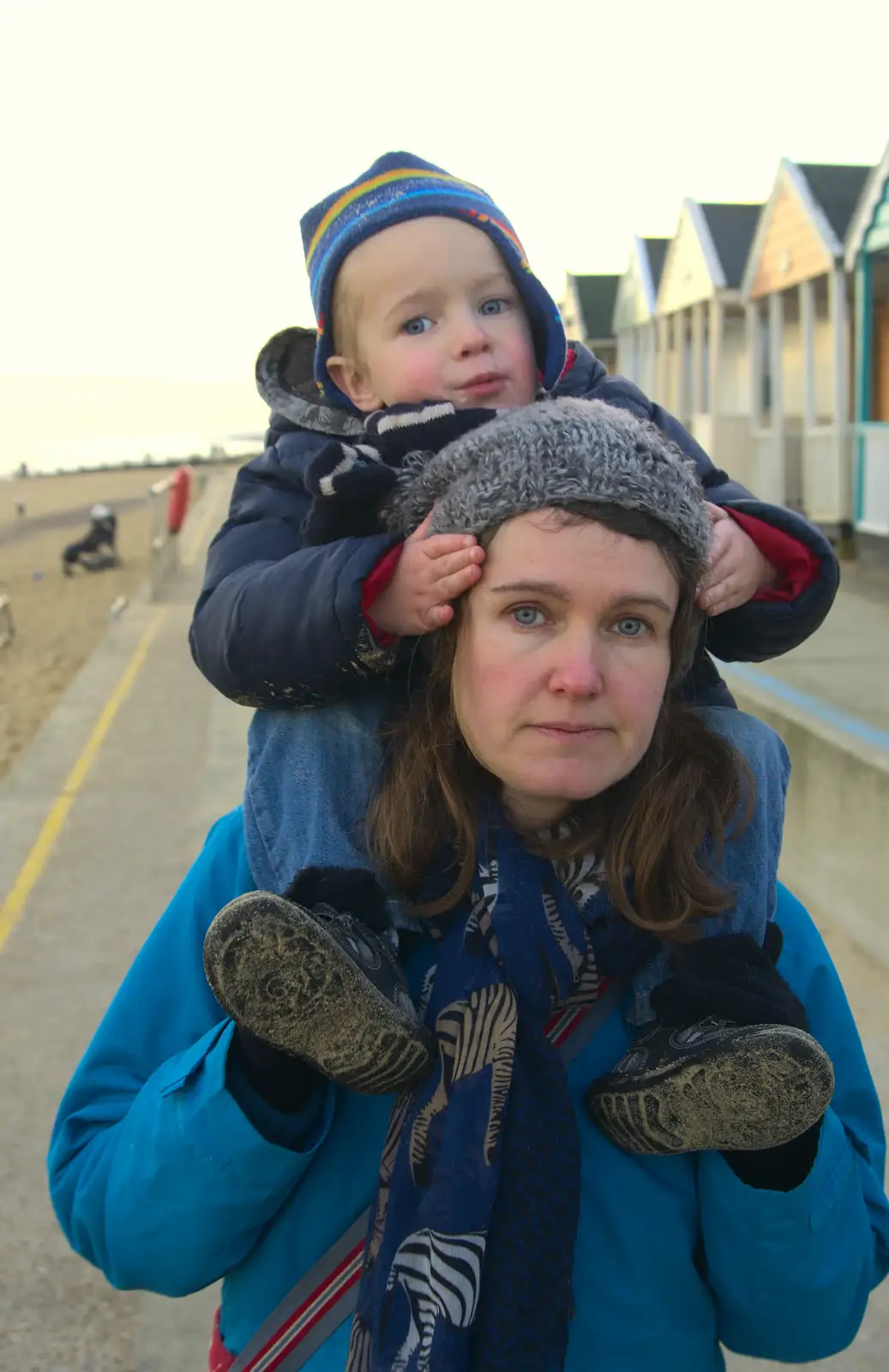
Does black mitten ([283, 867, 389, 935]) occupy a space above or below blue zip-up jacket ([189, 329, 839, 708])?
below

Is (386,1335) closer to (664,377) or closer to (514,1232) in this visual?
(514,1232)

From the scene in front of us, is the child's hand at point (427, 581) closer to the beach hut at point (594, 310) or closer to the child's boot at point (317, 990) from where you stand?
the child's boot at point (317, 990)

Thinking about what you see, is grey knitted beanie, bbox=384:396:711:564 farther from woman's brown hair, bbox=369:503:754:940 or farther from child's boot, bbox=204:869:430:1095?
child's boot, bbox=204:869:430:1095

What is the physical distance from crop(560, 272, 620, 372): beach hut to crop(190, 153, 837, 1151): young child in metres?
21.7

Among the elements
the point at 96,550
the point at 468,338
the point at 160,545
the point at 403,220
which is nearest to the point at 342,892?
the point at 468,338

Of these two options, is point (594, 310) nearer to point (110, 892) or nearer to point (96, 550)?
point (96, 550)

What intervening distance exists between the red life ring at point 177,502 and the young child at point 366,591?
13.2 m

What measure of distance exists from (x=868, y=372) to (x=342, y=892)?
10961mm

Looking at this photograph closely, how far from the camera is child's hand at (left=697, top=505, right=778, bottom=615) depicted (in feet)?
4.70

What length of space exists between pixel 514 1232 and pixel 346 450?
89 cm

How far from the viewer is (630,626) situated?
1.31 m

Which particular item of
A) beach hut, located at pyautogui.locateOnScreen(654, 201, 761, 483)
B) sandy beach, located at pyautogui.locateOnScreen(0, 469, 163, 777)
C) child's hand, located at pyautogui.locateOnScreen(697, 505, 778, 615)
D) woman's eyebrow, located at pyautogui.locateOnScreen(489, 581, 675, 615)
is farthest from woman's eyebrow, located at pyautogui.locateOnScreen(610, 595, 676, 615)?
beach hut, located at pyautogui.locateOnScreen(654, 201, 761, 483)

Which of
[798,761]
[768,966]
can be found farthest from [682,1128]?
[798,761]

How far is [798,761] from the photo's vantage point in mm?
4730
